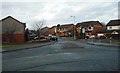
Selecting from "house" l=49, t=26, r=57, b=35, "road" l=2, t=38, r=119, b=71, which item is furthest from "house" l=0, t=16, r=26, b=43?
"house" l=49, t=26, r=57, b=35

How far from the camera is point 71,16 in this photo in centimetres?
7112

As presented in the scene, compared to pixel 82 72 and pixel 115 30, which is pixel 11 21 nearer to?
pixel 115 30

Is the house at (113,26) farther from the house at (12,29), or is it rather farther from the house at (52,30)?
the house at (52,30)

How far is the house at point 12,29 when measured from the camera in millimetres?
48812

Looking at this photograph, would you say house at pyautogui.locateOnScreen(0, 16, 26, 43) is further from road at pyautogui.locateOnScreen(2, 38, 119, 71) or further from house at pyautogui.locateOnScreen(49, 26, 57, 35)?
house at pyautogui.locateOnScreen(49, 26, 57, 35)

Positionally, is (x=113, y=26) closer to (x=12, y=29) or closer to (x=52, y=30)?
(x=12, y=29)

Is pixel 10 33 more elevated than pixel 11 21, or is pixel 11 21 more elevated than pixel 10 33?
pixel 11 21

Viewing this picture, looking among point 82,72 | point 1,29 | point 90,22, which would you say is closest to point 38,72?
point 82,72

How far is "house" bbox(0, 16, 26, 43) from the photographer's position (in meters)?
48.8

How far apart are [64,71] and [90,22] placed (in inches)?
3354

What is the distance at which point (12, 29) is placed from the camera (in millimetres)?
49656

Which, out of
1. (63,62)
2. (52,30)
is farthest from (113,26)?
(63,62)

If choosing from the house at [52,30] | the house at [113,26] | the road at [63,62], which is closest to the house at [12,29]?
the road at [63,62]

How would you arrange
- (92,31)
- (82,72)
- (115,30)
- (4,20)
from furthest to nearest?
(92,31) < (115,30) < (4,20) < (82,72)
